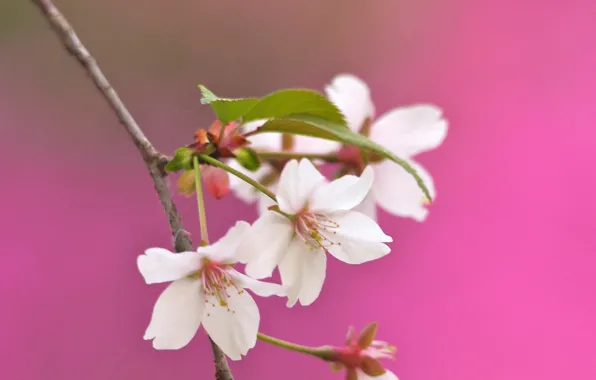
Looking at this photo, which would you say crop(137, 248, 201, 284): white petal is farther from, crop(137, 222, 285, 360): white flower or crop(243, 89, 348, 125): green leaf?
crop(243, 89, 348, 125): green leaf

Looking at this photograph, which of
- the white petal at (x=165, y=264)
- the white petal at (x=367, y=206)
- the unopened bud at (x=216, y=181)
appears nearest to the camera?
the white petal at (x=165, y=264)

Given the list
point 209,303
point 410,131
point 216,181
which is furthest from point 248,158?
point 410,131

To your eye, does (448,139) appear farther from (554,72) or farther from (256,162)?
(256,162)

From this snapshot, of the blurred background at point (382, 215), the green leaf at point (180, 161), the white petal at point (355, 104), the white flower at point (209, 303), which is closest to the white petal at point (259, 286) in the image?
the white flower at point (209, 303)

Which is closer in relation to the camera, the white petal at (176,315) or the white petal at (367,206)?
the white petal at (176,315)

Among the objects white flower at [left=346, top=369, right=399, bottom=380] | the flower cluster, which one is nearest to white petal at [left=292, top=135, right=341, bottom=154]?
the flower cluster

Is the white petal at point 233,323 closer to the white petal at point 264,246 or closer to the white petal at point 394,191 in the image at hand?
the white petal at point 264,246

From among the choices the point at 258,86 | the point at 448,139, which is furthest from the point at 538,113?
the point at 258,86

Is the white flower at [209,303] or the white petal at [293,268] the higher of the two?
the white petal at [293,268]
